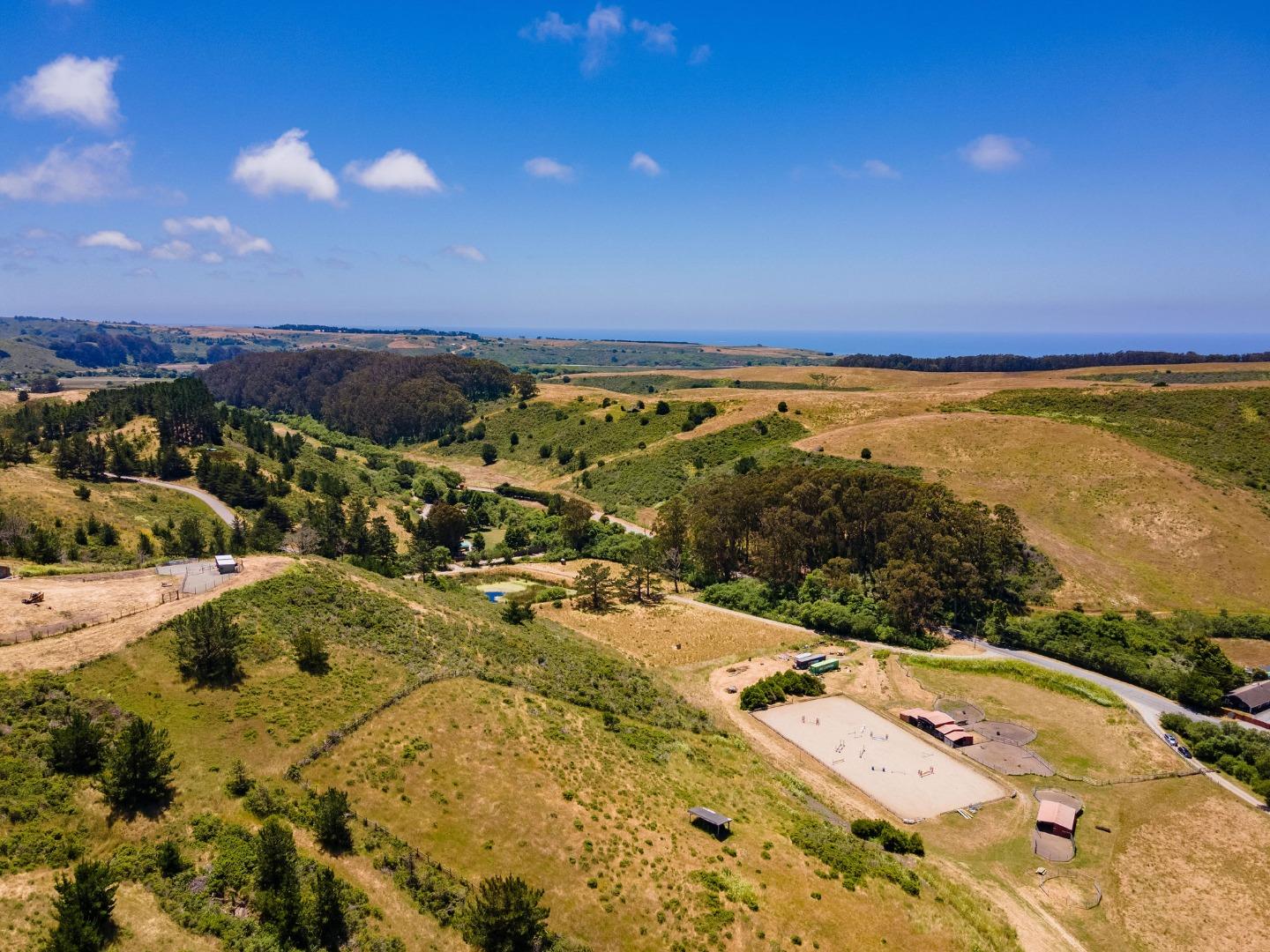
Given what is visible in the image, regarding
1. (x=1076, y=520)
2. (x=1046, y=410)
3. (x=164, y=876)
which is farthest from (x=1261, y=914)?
(x=1046, y=410)

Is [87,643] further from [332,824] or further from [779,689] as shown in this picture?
[779,689]

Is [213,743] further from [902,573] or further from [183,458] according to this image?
[183,458]

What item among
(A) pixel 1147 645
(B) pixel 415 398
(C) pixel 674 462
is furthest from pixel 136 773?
(B) pixel 415 398

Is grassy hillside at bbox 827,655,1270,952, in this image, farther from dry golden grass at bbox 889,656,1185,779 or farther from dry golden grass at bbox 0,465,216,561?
dry golden grass at bbox 0,465,216,561

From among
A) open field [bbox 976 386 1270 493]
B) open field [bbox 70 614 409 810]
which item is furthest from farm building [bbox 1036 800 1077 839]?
open field [bbox 976 386 1270 493]

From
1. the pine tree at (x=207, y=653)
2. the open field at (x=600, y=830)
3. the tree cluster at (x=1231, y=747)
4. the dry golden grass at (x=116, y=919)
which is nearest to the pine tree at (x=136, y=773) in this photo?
the dry golden grass at (x=116, y=919)
